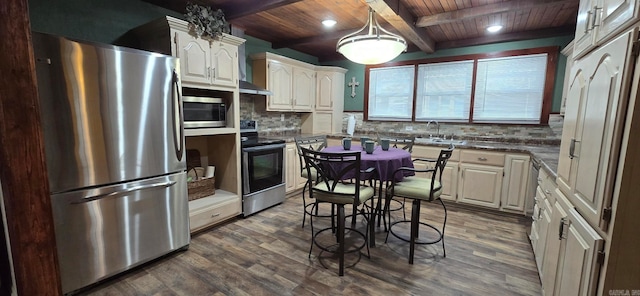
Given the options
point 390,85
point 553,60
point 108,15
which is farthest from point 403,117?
point 108,15

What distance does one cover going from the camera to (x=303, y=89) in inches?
178

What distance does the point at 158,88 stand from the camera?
6.90 ft

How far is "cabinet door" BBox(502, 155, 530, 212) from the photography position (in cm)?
318

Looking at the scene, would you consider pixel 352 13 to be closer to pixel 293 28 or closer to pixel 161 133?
pixel 293 28

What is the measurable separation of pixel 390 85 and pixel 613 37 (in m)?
3.77

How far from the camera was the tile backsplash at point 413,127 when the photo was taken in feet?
12.0

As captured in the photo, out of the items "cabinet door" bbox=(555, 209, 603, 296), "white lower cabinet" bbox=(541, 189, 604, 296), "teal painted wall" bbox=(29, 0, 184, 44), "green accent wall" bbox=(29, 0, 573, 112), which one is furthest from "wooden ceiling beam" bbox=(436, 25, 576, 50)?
"teal painted wall" bbox=(29, 0, 184, 44)

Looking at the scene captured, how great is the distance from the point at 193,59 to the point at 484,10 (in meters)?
2.87

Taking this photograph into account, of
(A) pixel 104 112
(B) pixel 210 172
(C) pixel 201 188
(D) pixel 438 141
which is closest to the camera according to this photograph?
(A) pixel 104 112

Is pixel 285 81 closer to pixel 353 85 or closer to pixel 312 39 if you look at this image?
pixel 312 39

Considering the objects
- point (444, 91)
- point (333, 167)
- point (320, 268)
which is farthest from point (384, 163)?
point (444, 91)

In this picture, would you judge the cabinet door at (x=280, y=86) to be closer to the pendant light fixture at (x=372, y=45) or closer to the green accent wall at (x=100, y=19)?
the green accent wall at (x=100, y=19)

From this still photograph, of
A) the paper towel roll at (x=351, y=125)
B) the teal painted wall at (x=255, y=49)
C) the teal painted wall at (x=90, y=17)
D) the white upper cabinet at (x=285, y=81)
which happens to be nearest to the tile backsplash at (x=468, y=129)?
the paper towel roll at (x=351, y=125)

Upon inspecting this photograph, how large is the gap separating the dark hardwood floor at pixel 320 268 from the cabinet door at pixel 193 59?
4.99 ft
